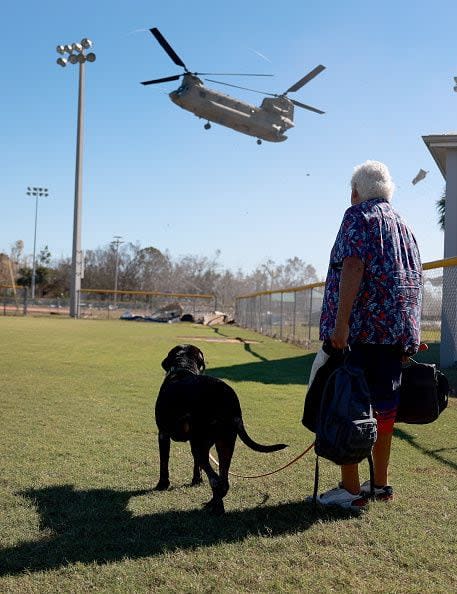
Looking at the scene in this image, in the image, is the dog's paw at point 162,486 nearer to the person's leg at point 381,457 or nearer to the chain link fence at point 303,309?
the person's leg at point 381,457

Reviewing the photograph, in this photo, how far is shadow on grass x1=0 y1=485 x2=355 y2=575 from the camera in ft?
8.89

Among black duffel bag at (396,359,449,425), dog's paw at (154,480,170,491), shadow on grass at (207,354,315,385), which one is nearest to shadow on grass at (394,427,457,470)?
black duffel bag at (396,359,449,425)

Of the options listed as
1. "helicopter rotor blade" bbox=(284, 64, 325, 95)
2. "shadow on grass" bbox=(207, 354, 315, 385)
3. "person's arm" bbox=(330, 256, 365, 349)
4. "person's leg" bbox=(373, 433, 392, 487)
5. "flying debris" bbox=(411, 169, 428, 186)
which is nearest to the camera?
"person's arm" bbox=(330, 256, 365, 349)

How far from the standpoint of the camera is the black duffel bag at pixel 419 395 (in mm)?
3582

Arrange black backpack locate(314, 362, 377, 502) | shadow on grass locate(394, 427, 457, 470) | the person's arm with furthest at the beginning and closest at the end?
shadow on grass locate(394, 427, 457, 470)
the person's arm
black backpack locate(314, 362, 377, 502)

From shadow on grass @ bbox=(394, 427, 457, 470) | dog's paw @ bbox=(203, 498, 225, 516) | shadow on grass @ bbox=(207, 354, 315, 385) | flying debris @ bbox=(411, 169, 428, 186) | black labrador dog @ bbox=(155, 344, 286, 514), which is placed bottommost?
shadow on grass @ bbox=(207, 354, 315, 385)

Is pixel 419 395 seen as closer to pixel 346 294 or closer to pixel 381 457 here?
pixel 381 457

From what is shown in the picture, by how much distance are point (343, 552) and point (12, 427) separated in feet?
11.4

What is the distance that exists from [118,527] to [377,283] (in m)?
1.84

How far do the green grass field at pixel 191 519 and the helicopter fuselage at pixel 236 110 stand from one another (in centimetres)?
1870

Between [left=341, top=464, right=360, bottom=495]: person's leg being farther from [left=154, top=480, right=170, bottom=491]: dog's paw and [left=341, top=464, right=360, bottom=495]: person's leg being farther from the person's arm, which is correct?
[left=154, top=480, right=170, bottom=491]: dog's paw

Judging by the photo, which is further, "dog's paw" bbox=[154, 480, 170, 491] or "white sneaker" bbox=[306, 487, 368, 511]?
"dog's paw" bbox=[154, 480, 170, 491]

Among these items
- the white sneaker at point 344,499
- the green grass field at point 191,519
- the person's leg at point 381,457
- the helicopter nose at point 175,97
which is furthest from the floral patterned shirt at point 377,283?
the helicopter nose at point 175,97

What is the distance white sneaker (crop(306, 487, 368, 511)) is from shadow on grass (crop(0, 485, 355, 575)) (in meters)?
0.06
